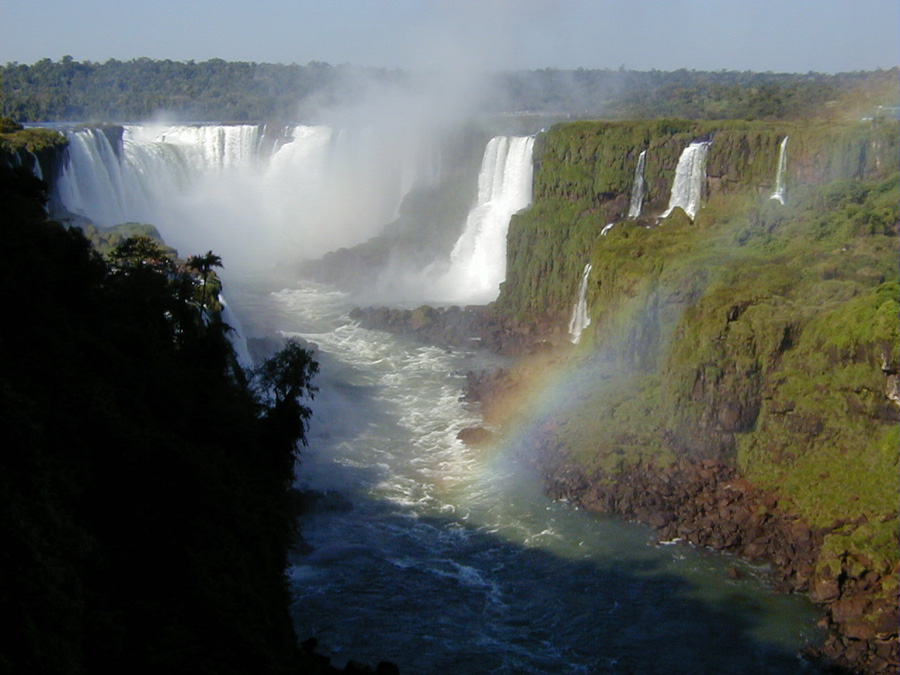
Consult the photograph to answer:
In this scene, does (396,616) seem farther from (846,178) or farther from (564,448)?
(846,178)

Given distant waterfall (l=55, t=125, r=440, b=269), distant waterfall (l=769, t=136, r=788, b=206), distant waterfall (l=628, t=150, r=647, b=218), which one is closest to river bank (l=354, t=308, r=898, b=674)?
distant waterfall (l=628, t=150, r=647, b=218)

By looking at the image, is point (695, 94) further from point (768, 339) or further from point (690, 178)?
point (768, 339)

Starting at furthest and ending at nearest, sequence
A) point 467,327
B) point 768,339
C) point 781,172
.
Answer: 1. point 467,327
2. point 781,172
3. point 768,339

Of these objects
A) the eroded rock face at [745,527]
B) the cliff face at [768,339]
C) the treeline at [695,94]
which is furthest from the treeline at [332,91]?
the eroded rock face at [745,527]

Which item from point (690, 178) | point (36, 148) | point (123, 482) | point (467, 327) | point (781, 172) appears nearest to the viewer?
point (123, 482)

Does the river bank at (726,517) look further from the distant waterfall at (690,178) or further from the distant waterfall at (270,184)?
the distant waterfall at (270,184)

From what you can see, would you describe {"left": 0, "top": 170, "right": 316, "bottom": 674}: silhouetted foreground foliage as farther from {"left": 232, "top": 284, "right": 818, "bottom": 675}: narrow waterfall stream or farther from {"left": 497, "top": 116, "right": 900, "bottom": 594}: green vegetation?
{"left": 497, "top": 116, "right": 900, "bottom": 594}: green vegetation

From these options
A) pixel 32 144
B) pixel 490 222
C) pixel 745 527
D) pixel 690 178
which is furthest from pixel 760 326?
pixel 32 144
